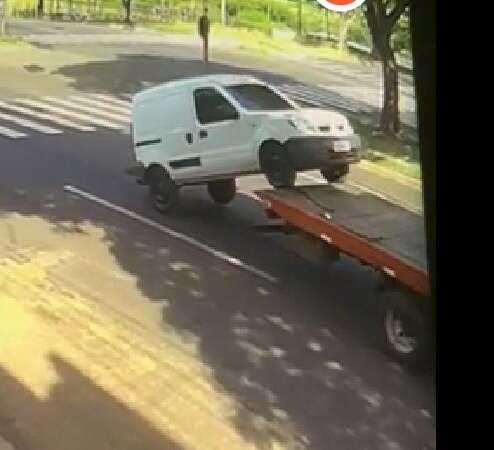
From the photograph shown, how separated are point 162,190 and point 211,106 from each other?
0.15 metres

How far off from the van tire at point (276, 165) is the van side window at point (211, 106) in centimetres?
7

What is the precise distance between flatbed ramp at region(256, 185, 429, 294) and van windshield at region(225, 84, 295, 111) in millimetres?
128

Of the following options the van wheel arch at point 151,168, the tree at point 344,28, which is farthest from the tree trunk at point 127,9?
the tree at point 344,28

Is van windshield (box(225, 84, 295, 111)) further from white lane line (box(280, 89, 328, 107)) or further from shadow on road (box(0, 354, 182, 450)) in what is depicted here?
shadow on road (box(0, 354, 182, 450))

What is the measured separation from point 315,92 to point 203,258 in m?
0.31

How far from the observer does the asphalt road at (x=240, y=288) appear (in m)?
1.42

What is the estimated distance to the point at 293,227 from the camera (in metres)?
1.50

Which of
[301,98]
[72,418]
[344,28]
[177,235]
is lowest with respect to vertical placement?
[72,418]

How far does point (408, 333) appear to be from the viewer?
1.46 metres

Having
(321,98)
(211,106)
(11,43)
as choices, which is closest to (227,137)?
(211,106)

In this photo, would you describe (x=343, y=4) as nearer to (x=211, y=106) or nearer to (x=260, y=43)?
(x=260, y=43)

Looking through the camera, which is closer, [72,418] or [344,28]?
[72,418]
